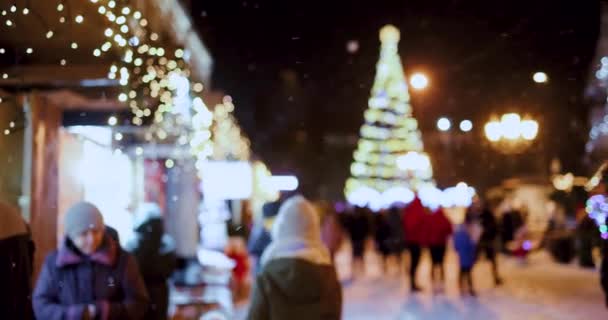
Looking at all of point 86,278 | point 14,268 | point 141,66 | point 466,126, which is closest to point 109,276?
point 86,278

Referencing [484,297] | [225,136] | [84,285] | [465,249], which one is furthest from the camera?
[225,136]

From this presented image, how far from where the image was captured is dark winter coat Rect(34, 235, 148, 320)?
495 centimetres

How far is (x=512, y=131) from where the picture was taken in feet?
59.7

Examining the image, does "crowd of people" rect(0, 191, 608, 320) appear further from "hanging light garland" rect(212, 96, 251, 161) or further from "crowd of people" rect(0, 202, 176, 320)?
"hanging light garland" rect(212, 96, 251, 161)

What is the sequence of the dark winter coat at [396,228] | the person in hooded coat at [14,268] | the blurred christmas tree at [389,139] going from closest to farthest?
1. the person in hooded coat at [14,268]
2. the dark winter coat at [396,228]
3. the blurred christmas tree at [389,139]

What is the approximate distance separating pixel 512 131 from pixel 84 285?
14.6m

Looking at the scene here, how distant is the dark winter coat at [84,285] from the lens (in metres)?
4.95

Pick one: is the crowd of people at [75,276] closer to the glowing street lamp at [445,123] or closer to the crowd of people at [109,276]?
the crowd of people at [109,276]

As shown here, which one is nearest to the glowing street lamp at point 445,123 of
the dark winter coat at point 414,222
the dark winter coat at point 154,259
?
the dark winter coat at point 414,222

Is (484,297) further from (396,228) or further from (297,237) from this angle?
(297,237)

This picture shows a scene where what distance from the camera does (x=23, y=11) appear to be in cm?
794

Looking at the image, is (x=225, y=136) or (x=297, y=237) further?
(x=225, y=136)

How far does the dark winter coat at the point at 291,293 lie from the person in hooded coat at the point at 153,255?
3.28 meters

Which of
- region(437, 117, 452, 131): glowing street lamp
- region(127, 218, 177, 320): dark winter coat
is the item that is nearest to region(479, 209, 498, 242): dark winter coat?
region(127, 218, 177, 320): dark winter coat
